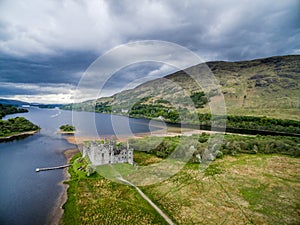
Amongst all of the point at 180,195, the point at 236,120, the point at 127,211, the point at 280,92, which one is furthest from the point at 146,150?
the point at 280,92

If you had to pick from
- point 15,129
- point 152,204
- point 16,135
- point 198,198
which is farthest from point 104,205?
point 15,129

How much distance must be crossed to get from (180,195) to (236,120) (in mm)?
101920

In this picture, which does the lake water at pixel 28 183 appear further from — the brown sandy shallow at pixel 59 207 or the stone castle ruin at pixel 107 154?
the stone castle ruin at pixel 107 154

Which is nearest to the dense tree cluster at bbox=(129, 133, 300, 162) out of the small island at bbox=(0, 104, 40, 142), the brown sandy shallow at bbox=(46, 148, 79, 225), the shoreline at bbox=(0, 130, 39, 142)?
the brown sandy shallow at bbox=(46, 148, 79, 225)

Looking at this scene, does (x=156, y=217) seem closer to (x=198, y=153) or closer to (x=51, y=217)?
(x=51, y=217)

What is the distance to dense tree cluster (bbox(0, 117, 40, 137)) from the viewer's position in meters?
87.8

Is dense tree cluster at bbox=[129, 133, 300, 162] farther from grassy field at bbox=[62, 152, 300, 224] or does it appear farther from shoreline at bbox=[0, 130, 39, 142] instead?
shoreline at bbox=[0, 130, 39, 142]

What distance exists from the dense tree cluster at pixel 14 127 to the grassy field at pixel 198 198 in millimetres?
60018

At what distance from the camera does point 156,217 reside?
1099 inches

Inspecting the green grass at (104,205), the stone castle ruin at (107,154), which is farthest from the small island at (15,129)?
the green grass at (104,205)

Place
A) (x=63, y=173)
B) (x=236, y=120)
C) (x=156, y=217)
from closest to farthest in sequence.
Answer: (x=156, y=217) → (x=63, y=173) → (x=236, y=120)

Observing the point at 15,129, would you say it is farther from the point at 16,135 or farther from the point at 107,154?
the point at 107,154

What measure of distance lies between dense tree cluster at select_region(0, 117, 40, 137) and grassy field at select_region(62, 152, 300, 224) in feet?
197

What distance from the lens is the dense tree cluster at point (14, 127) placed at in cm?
→ 8781
